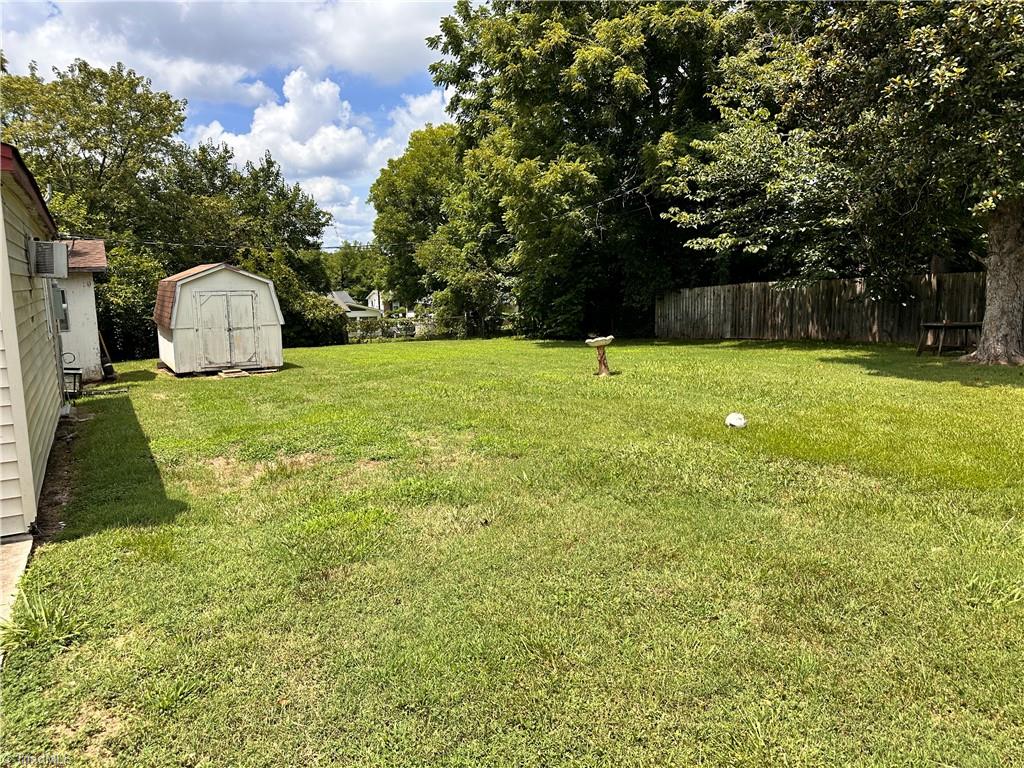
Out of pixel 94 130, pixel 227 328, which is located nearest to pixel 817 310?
pixel 227 328

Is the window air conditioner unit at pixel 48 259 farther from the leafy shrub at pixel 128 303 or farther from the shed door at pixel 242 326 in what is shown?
the leafy shrub at pixel 128 303

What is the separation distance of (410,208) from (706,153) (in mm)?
25858

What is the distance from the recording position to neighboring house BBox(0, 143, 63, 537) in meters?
3.64

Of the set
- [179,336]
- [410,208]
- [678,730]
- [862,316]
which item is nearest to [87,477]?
[678,730]

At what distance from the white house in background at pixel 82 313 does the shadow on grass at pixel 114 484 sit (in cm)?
515

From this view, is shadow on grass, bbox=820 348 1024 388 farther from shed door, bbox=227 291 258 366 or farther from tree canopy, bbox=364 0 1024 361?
shed door, bbox=227 291 258 366

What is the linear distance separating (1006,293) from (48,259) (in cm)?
1364

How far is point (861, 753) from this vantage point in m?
1.82

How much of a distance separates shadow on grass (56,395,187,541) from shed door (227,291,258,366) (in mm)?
5531

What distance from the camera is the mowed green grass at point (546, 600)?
1957mm

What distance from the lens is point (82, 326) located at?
36.8 ft

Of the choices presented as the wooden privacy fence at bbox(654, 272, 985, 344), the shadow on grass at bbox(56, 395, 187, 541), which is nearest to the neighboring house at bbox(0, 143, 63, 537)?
the shadow on grass at bbox(56, 395, 187, 541)

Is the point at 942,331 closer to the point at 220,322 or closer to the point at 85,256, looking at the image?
the point at 220,322

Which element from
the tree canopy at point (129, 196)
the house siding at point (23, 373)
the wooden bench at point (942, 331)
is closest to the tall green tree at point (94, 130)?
the tree canopy at point (129, 196)
